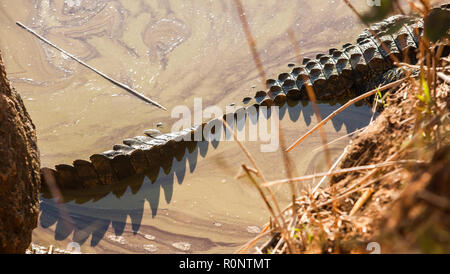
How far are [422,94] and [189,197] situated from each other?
3.99ft

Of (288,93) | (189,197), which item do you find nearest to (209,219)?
(189,197)

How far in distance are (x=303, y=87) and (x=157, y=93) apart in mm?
929

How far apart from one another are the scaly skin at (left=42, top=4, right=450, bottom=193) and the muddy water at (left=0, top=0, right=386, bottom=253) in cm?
8

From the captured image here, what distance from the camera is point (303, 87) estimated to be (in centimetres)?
245

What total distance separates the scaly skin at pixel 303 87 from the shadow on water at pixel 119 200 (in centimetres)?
3

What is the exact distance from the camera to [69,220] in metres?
2.03

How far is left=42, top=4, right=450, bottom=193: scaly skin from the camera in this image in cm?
207

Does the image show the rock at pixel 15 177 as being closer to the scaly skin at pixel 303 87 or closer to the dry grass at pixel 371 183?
the scaly skin at pixel 303 87

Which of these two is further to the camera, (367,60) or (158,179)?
(367,60)

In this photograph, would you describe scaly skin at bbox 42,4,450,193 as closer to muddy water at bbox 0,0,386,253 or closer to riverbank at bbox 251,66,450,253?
muddy water at bbox 0,0,386,253

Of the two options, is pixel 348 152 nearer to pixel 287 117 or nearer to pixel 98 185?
pixel 287 117

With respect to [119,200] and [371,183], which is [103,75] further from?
[371,183]

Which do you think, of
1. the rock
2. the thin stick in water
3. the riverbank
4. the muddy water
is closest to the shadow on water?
the muddy water

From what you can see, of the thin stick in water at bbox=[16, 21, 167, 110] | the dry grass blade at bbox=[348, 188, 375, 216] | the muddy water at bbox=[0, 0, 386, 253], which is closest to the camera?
the dry grass blade at bbox=[348, 188, 375, 216]
